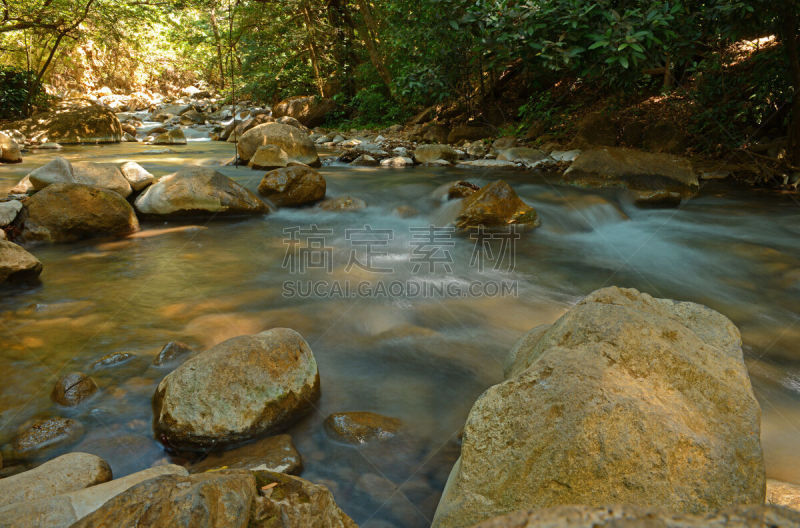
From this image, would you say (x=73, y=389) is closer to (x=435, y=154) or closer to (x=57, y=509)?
(x=57, y=509)

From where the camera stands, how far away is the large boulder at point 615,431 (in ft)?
4.70

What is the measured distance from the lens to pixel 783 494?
184 cm

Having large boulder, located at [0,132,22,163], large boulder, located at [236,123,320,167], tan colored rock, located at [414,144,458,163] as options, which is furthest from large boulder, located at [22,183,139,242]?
tan colored rock, located at [414,144,458,163]

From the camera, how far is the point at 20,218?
18.5 feet

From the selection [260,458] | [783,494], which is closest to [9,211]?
[260,458]

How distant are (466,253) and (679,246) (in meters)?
2.78

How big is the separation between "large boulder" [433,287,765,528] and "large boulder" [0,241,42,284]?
4.63 metres

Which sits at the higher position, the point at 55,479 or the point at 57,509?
the point at 57,509

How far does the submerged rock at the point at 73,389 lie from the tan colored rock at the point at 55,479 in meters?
0.84

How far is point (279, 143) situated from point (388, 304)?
22.7 feet

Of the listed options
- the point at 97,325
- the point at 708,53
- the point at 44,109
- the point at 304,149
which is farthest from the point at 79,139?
the point at 708,53

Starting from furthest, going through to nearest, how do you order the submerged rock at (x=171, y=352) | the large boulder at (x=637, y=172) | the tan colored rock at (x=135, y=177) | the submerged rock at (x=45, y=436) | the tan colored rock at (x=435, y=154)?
the tan colored rock at (x=435, y=154) → the large boulder at (x=637, y=172) → the tan colored rock at (x=135, y=177) → the submerged rock at (x=171, y=352) → the submerged rock at (x=45, y=436)

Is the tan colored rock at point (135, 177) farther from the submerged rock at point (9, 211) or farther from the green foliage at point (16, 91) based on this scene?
the green foliage at point (16, 91)

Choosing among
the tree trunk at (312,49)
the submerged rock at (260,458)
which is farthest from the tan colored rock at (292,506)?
the tree trunk at (312,49)
